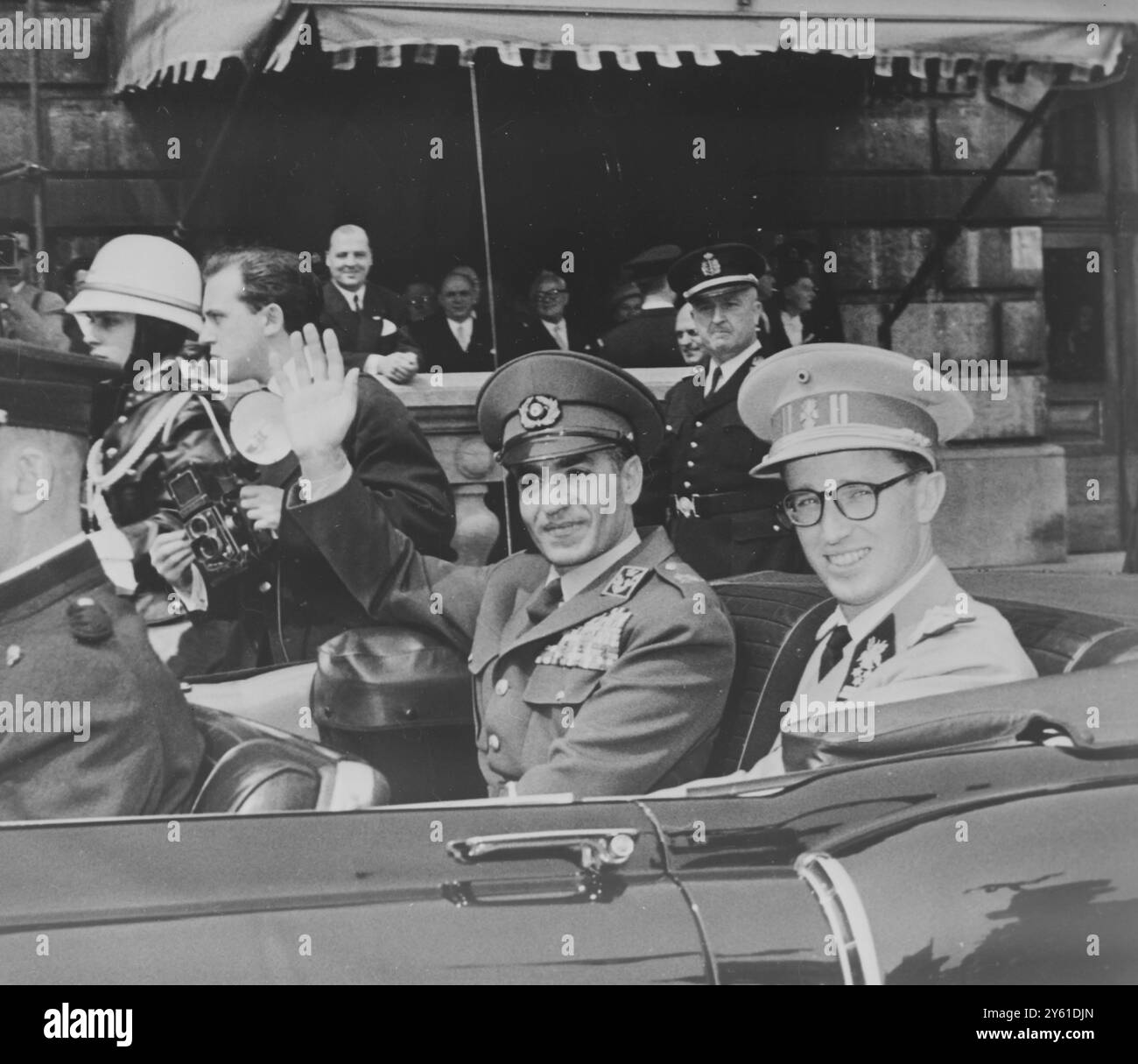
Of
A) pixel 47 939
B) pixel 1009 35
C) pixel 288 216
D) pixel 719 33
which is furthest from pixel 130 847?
pixel 1009 35

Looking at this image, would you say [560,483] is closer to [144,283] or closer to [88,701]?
[144,283]

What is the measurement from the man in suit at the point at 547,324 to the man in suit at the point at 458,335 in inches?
2.8

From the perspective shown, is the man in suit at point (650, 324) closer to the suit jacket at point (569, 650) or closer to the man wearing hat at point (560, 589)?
the man wearing hat at point (560, 589)

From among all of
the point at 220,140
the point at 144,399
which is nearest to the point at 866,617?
the point at 144,399

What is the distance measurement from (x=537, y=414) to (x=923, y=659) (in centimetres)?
103

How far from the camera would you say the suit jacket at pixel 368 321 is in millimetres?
3291

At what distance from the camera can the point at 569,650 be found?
334cm

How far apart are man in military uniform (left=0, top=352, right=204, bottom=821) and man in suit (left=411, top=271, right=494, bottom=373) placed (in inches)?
30.5

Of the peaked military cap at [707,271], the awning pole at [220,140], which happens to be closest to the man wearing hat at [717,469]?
the peaked military cap at [707,271]

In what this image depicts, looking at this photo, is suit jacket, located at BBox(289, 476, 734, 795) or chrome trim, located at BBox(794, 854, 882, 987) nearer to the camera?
chrome trim, located at BBox(794, 854, 882, 987)

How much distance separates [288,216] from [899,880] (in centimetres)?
195

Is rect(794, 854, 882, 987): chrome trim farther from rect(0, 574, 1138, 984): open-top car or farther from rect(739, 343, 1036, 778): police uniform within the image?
rect(739, 343, 1036, 778): police uniform

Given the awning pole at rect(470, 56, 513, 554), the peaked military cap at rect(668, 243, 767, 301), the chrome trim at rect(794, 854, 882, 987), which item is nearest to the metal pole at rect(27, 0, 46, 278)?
the awning pole at rect(470, 56, 513, 554)

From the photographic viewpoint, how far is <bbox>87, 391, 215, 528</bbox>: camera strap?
10.7 ft
